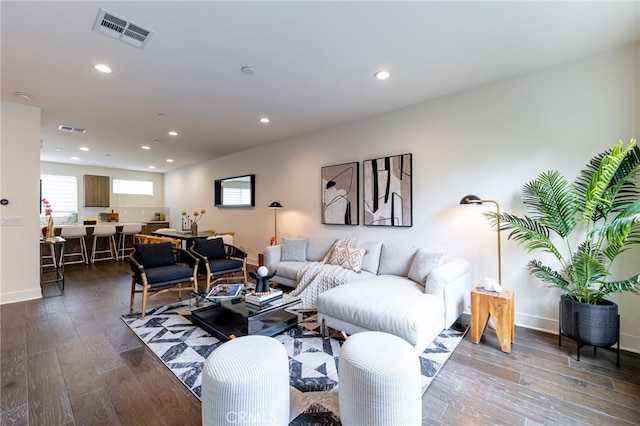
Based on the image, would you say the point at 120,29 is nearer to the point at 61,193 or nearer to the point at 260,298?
the point at 260,298

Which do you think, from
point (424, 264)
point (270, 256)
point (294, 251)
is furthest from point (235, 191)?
point (424, 264)

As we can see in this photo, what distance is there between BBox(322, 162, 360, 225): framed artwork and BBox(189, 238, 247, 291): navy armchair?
1.58m

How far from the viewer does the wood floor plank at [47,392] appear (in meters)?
1.65

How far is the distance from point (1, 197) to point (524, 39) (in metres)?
6.37

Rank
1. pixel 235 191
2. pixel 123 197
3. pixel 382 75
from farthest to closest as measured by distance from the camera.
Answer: pixel 123 197 → pixel 235 191 → pixel 382 75

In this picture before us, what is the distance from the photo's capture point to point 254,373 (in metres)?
1.37

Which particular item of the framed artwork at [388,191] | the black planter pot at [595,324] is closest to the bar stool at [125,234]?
the framed artwork at [388,191]

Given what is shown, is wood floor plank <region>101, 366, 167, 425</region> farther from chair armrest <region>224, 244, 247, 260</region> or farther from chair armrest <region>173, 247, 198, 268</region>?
chair armrest <region>224, 244, 247, 260</region>

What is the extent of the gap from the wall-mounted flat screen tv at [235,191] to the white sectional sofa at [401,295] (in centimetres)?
343

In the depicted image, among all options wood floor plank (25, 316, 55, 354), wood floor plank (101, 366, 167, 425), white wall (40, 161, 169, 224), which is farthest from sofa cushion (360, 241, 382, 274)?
white wall (40, 161, 169, 224)

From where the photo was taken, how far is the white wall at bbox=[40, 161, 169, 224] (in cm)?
792

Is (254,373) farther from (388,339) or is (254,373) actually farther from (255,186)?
(255,186)

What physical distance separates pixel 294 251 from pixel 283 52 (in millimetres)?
2847

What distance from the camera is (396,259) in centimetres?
350
